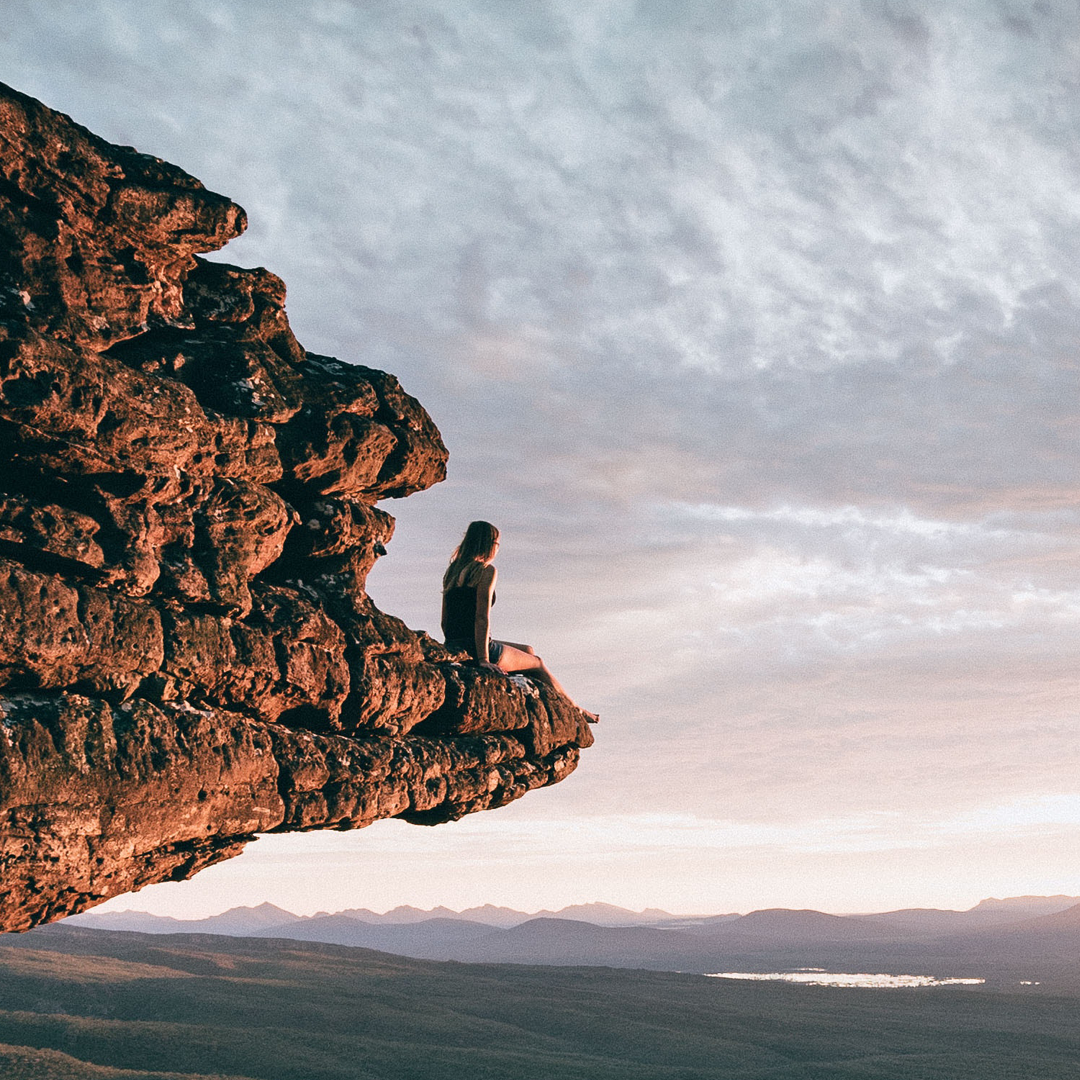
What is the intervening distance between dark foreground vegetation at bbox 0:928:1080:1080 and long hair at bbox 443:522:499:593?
192 feet

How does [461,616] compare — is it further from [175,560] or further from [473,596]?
[175,560]

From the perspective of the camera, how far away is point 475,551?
17859mm

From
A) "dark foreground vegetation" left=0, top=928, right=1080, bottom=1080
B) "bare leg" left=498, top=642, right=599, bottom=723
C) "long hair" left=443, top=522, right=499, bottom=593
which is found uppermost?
"long hair" left=443, top=522, right=499, bottom=593

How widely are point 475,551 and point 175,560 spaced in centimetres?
600

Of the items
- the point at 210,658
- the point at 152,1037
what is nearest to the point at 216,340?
the point at 210,658

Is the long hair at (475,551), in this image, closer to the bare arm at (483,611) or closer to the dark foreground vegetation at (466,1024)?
the bare arm at (483,611)

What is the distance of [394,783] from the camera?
15.6 m

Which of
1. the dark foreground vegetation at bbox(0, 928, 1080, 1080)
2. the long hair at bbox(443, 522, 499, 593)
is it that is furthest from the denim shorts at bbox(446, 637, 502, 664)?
the dark foreground vegetation at bbox(0, 928, 1080, 1080)

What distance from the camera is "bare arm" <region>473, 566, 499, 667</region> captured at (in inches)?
695

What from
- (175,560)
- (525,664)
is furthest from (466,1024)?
(175,560)

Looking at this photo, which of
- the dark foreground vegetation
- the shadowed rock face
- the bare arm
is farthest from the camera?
the dark foreground vegetation

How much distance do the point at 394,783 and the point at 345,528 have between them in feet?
14.2

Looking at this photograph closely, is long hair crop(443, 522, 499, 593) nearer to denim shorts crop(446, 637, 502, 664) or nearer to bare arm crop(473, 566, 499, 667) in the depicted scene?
bare arm crop(473, 566, 499, 667)

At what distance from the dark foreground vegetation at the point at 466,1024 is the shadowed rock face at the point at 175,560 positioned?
5841 cm
